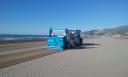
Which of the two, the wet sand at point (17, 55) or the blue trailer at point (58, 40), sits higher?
the blue trailer at point (58, 40)

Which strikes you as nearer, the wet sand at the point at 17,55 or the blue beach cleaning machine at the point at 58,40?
the wet sand at the point at 17,55

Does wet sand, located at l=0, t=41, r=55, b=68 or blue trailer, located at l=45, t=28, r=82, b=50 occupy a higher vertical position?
blue trailer, located at l=45, t=28, r=82, b=50

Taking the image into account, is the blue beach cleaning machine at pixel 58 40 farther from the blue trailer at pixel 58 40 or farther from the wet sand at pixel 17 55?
the wet sand at pixel 17 55

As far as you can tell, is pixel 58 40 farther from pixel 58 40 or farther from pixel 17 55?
pixel 17 55

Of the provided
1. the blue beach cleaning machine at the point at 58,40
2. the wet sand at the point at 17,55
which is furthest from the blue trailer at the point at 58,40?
the wet sand at the point at 17,55

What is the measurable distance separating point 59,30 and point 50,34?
1.22 m

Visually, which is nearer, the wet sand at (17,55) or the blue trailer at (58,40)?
the wet sand at (17,55)

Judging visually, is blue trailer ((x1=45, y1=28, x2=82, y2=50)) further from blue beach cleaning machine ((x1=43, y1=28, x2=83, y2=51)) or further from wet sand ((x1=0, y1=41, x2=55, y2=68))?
wet sand ((x1=0, y1=41, x2=55, y2=68))

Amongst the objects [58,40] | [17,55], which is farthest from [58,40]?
[17,55]

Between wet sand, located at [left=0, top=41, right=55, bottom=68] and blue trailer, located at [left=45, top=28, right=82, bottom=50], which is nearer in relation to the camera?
wet sand, located at [left=0, top=41, right=55, bottom=68]

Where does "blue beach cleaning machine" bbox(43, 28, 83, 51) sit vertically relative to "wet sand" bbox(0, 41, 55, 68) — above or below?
above

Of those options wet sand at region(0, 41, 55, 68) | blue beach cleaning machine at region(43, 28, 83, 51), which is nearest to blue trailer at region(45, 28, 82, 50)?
blue beach cleaning machine at region(43, 28, 83, 51)

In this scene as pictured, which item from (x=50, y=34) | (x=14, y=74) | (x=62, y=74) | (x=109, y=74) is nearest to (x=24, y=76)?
(x=14, y=74)

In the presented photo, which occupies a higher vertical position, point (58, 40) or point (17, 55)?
point (58, 40)
